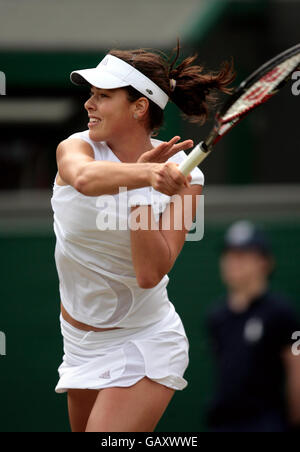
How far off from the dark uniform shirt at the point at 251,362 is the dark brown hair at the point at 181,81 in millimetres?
1336

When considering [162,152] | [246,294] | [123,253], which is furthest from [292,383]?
[162,152]

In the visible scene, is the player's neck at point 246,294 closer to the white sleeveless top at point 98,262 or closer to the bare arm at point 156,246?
Result: the white sleeveless top at point 98,262

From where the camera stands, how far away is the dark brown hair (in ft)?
8.70

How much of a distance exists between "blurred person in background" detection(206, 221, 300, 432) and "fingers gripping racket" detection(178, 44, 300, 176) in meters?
1.62

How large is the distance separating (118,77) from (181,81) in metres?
0.29

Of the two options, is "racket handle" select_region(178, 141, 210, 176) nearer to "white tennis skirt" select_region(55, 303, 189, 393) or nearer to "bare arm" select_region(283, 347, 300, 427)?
"white tennis skirt" select_region(55, 303, 189, 393)

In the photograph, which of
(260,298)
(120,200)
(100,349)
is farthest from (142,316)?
(260,298)

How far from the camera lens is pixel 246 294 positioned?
12.8 ft

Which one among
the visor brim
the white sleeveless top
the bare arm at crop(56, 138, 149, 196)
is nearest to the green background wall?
the white sleeveless top

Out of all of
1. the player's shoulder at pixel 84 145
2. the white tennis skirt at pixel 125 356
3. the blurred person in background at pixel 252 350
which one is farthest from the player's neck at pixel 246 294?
the player's shoulder at pixel 84 145

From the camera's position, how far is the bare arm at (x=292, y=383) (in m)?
3.55

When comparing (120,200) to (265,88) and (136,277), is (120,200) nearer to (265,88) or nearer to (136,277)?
(136,277)

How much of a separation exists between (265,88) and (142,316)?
856 mm

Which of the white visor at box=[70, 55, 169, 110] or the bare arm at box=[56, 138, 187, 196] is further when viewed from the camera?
the white visor at box=[70, 55, 169, 110]
